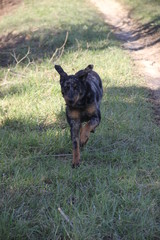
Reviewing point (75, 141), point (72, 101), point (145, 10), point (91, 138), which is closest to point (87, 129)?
point (75, 141)

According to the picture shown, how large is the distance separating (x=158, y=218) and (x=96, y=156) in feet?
5.86

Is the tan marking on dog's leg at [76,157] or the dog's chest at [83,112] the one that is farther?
the dog's chest at [83,112]

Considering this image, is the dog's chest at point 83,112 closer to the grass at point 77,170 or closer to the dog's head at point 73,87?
the dog's head at point 73,87

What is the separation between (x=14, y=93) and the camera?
8.58 meters

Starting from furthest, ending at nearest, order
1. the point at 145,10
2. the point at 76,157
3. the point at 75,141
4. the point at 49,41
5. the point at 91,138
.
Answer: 1. the point at 145,10
2. the point at 49,41
3. the point at 91,138
4. the point at 75,141
5. the point at 76,157

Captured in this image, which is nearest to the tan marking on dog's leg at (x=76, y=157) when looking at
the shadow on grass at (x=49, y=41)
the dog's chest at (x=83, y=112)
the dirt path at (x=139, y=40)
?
the dog's chest at (x=83, y=112)

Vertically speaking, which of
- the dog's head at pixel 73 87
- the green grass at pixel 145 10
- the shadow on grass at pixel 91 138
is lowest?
A: the green grass at pixel 145 10

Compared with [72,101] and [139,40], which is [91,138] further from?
[139,40]

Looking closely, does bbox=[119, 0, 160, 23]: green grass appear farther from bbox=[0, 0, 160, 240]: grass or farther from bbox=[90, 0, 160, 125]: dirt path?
bbox=[0, 0, 160, 240]: grass

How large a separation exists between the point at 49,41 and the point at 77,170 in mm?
11775

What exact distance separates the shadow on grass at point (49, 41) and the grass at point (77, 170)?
3503 millimetres

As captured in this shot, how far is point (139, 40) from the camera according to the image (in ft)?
56.5

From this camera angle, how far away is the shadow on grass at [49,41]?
14.3m

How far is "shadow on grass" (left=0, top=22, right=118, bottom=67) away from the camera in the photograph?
14.3m
